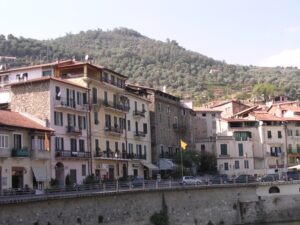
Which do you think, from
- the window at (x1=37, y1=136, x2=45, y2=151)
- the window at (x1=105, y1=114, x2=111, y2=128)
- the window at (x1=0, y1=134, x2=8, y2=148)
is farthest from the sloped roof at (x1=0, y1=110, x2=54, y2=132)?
the window at (x1=105, y1=114, x2=111, y2=128)

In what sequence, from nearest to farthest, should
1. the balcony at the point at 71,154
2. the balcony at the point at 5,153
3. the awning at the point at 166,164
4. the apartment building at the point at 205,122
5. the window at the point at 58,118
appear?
the balcony at the point at 5,153 < the balcony at the point at 71,154 < the window at the point at 58,118 < the awning at the point at 166,164 < the apartment building at the point at 205,122

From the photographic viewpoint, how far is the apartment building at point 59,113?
194 feet

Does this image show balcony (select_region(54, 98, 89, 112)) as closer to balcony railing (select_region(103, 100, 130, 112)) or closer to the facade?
balcony railing (select_region(103, 100, 130, 112))

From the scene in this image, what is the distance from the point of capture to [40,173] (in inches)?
2185

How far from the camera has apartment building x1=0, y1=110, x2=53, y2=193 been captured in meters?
50.3

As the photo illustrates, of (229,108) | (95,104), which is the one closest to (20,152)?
(95,104)

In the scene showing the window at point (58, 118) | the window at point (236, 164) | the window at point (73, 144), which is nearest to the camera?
the window at point (58, 118)

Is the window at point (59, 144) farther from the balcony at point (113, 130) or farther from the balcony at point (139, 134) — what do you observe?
the balcony at point (139, 134)

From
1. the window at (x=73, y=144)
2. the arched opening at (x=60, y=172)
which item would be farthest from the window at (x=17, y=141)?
the window at (x=73, y=144)

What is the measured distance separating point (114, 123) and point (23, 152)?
21.5 meters

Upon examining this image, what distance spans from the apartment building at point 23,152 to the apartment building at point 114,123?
10860 mm

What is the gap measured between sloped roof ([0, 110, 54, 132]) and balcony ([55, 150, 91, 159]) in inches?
133

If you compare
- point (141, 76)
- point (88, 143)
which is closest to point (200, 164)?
point (88, 143)

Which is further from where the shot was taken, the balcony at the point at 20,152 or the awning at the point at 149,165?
the awning at the point at 149,165
